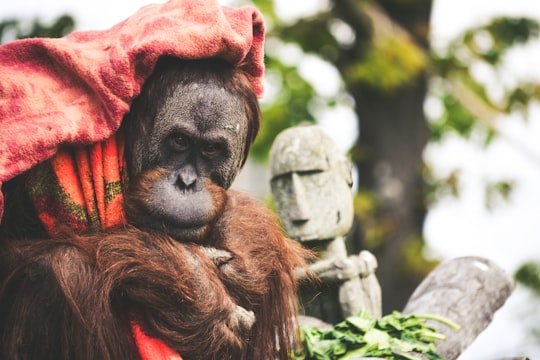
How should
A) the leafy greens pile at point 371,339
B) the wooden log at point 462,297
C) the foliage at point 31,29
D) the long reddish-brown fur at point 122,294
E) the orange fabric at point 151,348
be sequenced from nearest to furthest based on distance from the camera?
1. the long reddish-brown fur at point 122,294
2. the orange fabric at point 151,348
3. the leafy greens pile at point 371,339
4. the wooden log at point 462,297
5. the foliage at point 31,29

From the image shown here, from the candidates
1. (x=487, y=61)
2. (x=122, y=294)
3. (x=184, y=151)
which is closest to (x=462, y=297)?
(x=184, y=151)

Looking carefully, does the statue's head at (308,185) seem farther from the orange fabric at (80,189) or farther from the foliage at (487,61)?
the foliage at (487,61)

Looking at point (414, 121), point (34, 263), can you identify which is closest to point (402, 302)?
point (414, 121)

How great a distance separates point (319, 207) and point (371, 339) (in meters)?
0.62

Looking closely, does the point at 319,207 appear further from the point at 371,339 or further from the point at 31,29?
the point at 31,29

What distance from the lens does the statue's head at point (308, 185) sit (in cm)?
366

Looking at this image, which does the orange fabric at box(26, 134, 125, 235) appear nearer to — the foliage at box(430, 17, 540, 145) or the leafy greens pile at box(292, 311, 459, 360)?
the leafy greens pile at box(292, 311, 459, 360)

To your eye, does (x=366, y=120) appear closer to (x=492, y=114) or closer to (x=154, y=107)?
(x=492, y=114)

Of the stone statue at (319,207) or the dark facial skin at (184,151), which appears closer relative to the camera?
the dark facial skin at (184,151)

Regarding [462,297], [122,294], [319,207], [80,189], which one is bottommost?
[462,297]

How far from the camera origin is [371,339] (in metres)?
3.28

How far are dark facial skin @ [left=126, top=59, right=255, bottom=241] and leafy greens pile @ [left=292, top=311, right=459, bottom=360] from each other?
77cm

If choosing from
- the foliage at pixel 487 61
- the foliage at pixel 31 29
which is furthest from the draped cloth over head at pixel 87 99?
the foliage at pixel 487 61

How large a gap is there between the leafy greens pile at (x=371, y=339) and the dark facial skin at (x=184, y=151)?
772mm
